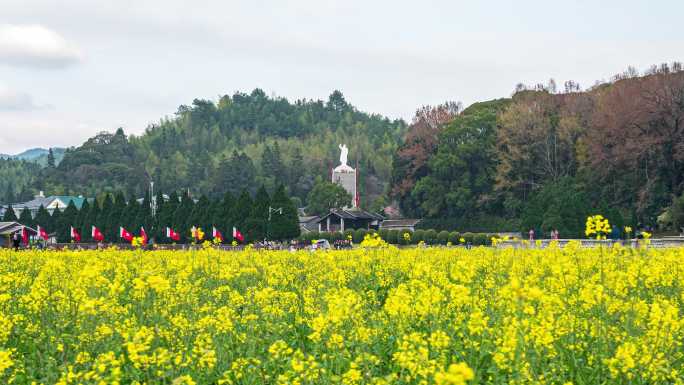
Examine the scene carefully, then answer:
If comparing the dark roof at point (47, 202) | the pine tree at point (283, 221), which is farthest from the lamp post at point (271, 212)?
the dark roof at point (47, 202)

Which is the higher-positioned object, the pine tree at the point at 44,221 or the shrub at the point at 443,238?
the pine tree at the point at 44,221

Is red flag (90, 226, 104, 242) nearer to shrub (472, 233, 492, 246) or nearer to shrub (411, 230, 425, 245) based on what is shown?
shrub (411, 230, 425, 245)

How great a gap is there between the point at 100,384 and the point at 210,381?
2848mm

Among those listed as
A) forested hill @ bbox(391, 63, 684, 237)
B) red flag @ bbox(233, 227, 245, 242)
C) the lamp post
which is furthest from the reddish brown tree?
red flag @ bbox(233, 227, 245, 242)

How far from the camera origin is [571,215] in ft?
188

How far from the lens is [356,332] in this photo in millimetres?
8523

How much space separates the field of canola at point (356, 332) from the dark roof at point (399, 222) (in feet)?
224

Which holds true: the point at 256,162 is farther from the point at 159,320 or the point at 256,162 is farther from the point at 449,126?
the point at 159,320

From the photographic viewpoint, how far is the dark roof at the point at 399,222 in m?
84.1

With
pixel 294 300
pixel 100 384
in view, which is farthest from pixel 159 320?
pixel 100 384

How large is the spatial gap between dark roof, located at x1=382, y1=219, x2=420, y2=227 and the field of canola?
68.4 meters

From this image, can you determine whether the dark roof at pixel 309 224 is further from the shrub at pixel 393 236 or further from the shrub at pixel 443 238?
the shrub at pixel 443 238

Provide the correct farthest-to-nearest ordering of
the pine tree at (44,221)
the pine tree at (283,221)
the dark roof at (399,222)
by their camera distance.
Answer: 1. the pine tree at (44,221)
2. the dark roof at (399,222)
3. the pine tree at (283,221)

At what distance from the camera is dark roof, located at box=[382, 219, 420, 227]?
3310 inches
